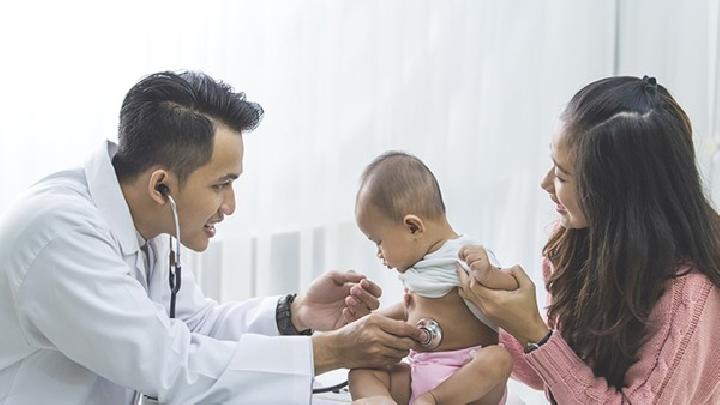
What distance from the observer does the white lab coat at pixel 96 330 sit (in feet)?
5.24

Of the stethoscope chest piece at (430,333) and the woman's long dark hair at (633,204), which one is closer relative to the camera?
the woman's long dark hair at (633,204)

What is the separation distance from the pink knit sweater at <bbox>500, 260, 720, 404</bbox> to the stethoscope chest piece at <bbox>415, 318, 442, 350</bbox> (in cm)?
16

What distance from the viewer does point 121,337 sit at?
5.22ft

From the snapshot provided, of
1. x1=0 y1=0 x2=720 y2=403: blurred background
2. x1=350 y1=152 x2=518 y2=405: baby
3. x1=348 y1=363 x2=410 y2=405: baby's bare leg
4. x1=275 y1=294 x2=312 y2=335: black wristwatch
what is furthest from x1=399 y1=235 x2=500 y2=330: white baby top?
x1=0 y1=0 x2=720 y2=403: blurred background

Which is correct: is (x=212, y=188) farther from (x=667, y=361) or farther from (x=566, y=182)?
(x=667, y=361)

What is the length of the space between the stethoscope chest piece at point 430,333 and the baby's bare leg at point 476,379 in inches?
2.6

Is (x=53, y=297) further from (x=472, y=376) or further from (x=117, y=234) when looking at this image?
(x=472, y=376)

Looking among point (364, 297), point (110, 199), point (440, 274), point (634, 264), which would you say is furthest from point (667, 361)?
point (110, 199)

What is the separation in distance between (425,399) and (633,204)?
1.51 feet

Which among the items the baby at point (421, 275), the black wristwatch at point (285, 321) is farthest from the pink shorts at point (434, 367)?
the black wristwatch at point (285, 321)

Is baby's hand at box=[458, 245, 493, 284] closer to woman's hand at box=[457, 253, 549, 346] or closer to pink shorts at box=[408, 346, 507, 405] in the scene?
woman's hand at box=[457, 253, 549, 346]

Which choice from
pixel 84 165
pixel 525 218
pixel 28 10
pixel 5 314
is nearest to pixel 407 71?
pixel 525 218

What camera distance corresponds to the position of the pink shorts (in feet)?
5.61

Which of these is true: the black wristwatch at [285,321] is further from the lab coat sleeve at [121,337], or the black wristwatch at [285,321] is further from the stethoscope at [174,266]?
the lab coat sleeve at [121,337]
